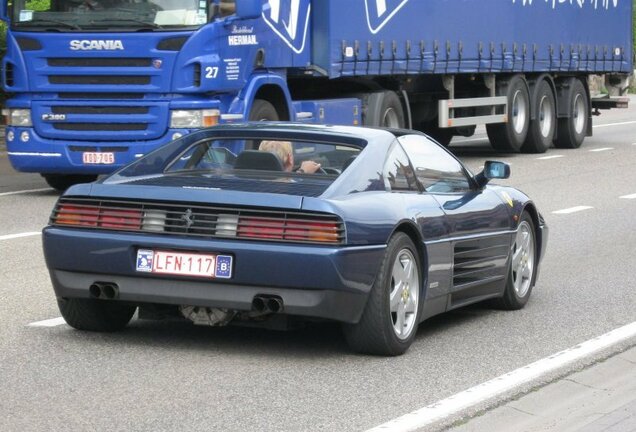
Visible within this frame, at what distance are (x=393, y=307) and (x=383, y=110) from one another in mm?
12512

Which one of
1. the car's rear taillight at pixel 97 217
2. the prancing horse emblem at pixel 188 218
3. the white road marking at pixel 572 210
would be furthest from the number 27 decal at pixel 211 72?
the prancing horse emblem at pixel 188 218

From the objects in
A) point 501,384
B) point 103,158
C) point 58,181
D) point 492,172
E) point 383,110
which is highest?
point 492,172

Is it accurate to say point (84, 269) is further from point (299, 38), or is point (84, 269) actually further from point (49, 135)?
point (299, 38)

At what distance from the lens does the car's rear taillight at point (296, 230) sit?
24.5 feet

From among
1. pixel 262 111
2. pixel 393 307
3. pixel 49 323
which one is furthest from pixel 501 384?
pixel 262 111

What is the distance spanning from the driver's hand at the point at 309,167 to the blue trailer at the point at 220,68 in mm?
7639

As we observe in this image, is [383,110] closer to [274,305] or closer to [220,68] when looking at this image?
[220,68]

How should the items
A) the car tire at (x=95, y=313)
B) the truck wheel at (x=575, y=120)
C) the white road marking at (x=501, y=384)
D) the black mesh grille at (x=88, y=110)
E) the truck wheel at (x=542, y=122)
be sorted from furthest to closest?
1. the truck wheel at (x=575, y=120)
2. the truck wheel at (x=542, y=122)
3. the black mesh grille at (x=88, y=110)
4. the car tire at (x=95, y=313)
5. the white road marking at (x=501, y=384)

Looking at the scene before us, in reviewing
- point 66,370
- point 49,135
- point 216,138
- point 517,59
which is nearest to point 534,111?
point 517,59

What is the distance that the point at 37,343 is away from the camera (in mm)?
8070

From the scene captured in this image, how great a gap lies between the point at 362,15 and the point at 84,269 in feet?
40.4

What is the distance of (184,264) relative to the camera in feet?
24.9

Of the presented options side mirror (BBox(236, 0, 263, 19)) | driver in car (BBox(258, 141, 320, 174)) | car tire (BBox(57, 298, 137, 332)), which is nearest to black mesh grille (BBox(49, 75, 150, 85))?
side mirror (BBox(236, 0, 263, 19))

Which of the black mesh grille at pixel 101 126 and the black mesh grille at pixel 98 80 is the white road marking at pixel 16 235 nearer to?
the black mesh grille at pixel 101 126
